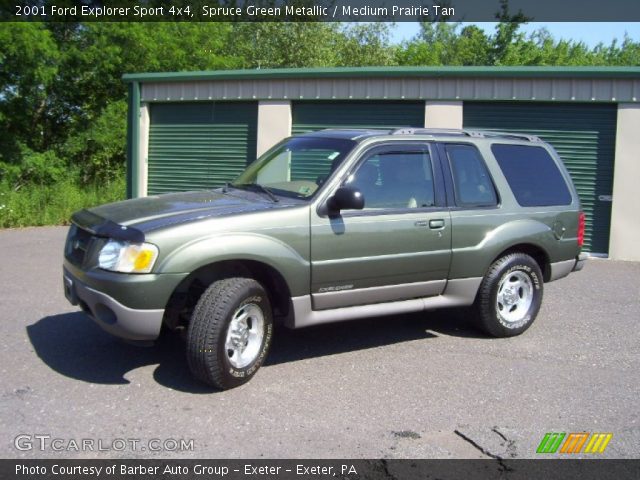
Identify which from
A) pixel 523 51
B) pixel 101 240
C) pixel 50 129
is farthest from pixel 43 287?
pixel 523 51

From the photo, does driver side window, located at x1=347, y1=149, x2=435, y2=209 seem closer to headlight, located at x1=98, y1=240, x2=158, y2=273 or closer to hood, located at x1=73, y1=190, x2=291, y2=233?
hood, located at x1=73, y1=190, x2=291, y2=233

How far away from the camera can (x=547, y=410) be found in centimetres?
502

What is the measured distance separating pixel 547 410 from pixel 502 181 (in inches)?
99.4

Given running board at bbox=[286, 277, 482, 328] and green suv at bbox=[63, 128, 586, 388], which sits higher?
green suv at bbox=[63, 128, 586, 388]

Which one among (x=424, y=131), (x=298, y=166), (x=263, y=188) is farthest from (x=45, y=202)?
(x=424, y=131)

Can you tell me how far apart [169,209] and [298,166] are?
147 cm

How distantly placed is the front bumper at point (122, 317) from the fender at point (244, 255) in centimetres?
34

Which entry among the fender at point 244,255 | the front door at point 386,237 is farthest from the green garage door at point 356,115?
the fender at point 244,255

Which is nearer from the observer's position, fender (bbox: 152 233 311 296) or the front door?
fender (bbox: 152 233 311 296)

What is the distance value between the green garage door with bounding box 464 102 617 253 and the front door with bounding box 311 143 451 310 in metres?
6.85


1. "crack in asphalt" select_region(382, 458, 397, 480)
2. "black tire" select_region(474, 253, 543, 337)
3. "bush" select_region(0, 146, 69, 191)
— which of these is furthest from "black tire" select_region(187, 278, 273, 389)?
"bush" select_region(0, 146, 69, 191)

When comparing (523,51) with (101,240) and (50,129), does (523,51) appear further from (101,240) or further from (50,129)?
Answer: (101,240)

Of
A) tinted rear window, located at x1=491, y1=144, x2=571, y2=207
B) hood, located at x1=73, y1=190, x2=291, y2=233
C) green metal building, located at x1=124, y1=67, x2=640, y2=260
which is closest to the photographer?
hood, located at x1=73, y1=190, x2=291, y2=233

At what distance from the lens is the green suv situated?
16.2 feet
